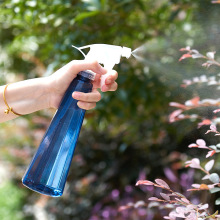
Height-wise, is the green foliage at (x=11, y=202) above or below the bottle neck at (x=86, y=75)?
below

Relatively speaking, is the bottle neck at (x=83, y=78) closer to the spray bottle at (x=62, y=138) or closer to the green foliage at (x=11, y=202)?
the spray bottle at (x=62, y=138)

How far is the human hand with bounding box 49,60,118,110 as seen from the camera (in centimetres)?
74

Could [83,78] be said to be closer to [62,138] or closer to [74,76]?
[74,76]

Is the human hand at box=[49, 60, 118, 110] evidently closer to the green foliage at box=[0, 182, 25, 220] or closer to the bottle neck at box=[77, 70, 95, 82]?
the bottle neck at box=[77, 70, 95, 82]

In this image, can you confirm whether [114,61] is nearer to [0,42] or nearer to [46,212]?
[46,212]

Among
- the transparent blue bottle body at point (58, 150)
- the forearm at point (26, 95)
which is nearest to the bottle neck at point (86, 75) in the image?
the transparent blue bottle body at point (58, 150)

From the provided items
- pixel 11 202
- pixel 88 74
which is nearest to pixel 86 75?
pixel 88 74

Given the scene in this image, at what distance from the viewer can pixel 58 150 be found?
0.78 m

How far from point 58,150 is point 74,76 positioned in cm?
16

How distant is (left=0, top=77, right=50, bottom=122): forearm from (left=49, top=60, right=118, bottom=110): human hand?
0.06ft

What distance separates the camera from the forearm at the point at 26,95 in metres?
0.85

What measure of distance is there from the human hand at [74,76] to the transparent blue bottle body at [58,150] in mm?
19

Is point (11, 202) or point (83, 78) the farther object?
point (11, 202)

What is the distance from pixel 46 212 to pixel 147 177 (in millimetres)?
737
